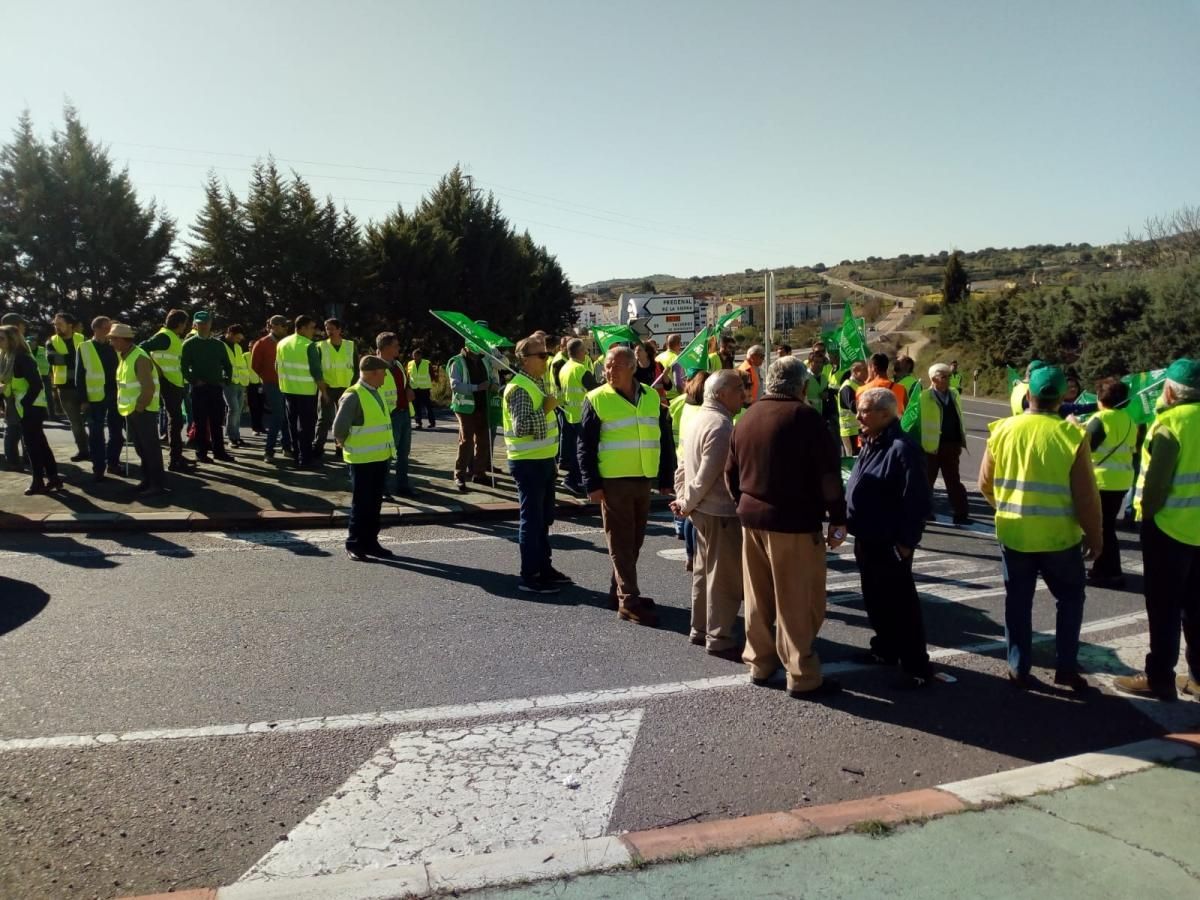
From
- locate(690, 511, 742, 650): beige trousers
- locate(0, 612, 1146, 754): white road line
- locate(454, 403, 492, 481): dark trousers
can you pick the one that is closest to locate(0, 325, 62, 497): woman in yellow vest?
locate(454, 403, 492, 481): dark trousers

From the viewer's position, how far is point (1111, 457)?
24.2 ft

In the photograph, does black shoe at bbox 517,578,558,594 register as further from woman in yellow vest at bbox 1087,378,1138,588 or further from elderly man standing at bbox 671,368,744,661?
woman in yellow vest at bbox 1087,378,1138,588

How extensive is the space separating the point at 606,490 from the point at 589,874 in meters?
3.31

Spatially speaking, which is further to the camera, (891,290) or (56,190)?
(891,290)

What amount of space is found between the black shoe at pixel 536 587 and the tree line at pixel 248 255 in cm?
2389

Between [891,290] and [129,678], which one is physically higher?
[891,290]

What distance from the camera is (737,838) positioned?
3.31 metres

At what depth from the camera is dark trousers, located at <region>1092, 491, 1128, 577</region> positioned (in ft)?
24.3

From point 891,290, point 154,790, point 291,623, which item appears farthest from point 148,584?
point 891,290

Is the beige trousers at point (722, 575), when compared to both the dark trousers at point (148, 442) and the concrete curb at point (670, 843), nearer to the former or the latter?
the concrete curb at point (670, 843)

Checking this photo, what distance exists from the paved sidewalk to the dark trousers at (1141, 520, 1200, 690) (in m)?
6.37

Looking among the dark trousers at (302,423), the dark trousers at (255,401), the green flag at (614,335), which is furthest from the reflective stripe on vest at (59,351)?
the green flag at (614,335)

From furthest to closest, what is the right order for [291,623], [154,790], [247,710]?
[291,623]
[247,710]
[154,790]

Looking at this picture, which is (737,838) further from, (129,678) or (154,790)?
(129,678)
